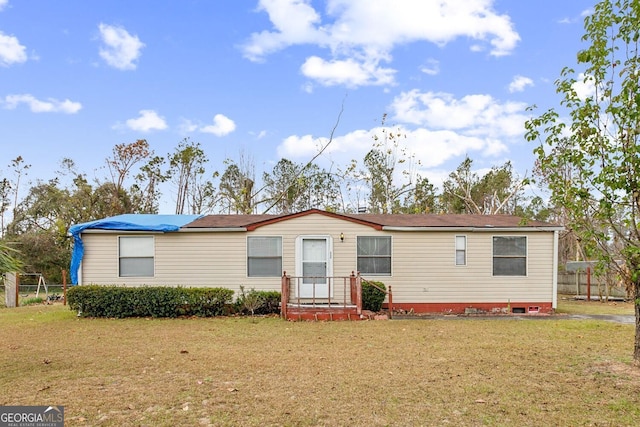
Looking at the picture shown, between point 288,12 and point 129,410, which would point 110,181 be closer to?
point 288,12

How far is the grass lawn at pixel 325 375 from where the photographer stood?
4109 millimetres

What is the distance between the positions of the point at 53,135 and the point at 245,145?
9.72 metres

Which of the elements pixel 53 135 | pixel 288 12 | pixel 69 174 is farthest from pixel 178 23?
pixel 69 174

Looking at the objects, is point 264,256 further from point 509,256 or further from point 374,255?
point 509,256

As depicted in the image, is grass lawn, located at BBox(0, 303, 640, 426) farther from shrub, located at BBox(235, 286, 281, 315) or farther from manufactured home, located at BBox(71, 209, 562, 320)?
manufactured home, located at BBox(71, 209, 562, 320)

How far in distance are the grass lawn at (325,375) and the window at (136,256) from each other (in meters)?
2.76

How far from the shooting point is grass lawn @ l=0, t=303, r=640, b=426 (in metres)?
4.11

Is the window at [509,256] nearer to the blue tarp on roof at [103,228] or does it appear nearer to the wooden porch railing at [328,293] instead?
the wooden porch railing at [328,293]

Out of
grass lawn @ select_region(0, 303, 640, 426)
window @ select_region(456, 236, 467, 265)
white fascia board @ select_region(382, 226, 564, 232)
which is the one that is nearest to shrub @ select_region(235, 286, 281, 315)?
grass lawn @ select_region(0, 303, 640, 426)

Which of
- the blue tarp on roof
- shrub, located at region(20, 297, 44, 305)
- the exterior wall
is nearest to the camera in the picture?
the blue tarp on roof

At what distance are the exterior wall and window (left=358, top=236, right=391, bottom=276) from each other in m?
0.17

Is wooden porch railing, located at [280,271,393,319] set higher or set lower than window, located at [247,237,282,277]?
lower

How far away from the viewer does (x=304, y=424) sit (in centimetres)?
386

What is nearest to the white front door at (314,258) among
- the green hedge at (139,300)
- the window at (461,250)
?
the green hedge at (139,300)
